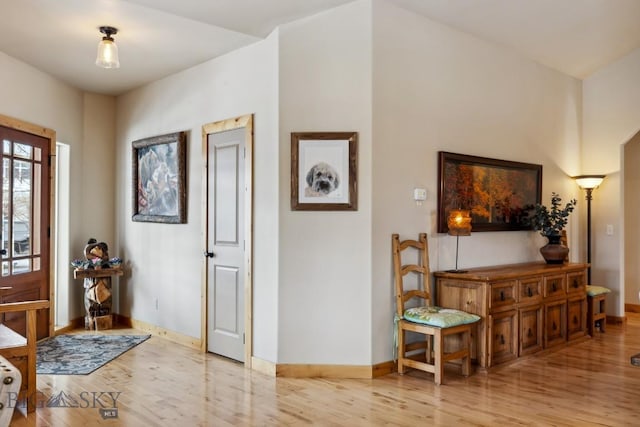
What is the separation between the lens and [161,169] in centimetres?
558

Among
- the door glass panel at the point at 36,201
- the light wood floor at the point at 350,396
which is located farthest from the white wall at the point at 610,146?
the door glass panel at the point at 36,201

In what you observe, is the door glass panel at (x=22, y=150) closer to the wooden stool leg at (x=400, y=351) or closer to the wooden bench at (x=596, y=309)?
the wooden stool leg at (x=400, y=351)

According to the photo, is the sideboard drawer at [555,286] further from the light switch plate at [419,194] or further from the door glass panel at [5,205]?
the door glass panel at [5,205]

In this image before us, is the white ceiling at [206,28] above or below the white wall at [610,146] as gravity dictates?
above

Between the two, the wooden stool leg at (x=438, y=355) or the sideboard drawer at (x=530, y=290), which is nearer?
the wooden stool leg at (x=438, y=355)

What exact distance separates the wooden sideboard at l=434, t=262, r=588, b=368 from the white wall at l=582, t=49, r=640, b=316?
4.10ft

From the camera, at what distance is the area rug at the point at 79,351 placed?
14.2ft

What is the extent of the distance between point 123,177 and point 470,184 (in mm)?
3822

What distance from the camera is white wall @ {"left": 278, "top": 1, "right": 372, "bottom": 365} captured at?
13.4 ft

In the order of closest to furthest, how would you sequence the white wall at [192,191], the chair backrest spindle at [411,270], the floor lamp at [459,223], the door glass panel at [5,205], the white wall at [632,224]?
the chair backrest spindle at [411,270]
the white wall at [192,191]
the floor lamp at [459,223]
the door glass panel at [5,205]
the white wall at [632,224]

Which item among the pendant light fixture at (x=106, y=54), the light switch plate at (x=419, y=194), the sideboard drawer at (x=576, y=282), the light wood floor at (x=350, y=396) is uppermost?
the pendant light fixture at (x=106, y=54)

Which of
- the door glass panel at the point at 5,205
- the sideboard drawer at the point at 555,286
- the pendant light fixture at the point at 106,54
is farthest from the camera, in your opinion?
the sideboard drawer at the point at 555,286

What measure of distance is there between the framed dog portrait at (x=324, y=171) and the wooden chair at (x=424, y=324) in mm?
546

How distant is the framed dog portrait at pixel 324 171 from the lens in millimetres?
4098
